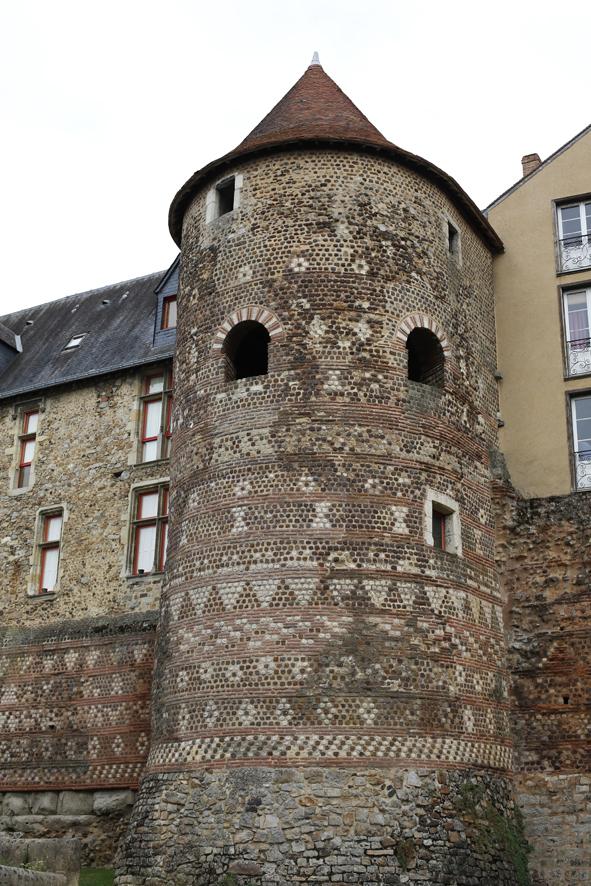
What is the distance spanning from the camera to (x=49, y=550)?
22.0 meters

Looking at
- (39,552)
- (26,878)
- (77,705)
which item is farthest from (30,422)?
(26,878)

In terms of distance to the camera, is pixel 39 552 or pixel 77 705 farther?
pixel 39 552

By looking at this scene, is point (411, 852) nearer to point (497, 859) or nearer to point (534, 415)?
point (497, 859)

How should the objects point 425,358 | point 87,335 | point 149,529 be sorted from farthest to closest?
1. point 87,335
2. point 149,529
3. point 425,358

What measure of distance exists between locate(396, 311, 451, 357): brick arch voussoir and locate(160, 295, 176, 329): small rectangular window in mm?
6874

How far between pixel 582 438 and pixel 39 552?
10.8 meters

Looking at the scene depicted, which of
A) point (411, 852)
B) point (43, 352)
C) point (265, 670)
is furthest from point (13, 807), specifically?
point (43, 352)

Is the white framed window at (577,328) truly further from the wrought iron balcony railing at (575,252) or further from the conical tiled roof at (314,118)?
the conical tiled roof at (314,118)

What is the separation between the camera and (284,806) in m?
14.4

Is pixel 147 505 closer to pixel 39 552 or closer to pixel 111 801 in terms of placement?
pixel 39 552

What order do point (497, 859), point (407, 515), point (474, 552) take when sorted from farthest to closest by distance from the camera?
point (474, 552) → point (407, 515) → point (497, 859)

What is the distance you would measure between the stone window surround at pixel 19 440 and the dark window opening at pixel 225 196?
667 cm

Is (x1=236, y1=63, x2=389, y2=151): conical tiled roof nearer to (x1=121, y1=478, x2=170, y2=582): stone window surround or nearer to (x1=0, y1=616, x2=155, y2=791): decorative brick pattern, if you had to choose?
(x1=121, y1=478, x2=170, y2=582): stone window surround

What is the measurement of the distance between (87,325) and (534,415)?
11576 millimetres
